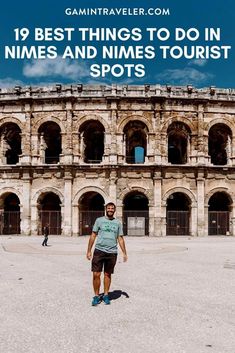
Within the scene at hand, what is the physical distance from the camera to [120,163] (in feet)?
77.3

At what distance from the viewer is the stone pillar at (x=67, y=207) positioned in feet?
76.6

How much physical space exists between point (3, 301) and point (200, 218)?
18585 mm

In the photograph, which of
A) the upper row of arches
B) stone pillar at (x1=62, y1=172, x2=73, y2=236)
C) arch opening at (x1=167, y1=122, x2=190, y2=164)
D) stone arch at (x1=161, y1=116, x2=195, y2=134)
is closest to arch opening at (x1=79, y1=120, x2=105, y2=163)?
the upper row of arches

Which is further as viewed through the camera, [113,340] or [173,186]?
[173,186]

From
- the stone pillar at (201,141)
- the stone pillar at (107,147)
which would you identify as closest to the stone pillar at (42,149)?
the stone pillar at (107,147)

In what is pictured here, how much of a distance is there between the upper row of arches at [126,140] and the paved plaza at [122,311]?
594 inches

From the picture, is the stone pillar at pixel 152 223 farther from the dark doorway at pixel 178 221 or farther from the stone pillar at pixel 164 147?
the stone pillar at pixel 164 147

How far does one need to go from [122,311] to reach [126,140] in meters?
20.9

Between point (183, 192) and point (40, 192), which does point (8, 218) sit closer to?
point (40, 192)

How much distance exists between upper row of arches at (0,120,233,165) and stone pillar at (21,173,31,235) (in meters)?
2.11

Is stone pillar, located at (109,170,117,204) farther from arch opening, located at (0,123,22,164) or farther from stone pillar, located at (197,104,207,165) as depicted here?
arch opening, located at (0,123,22,164)

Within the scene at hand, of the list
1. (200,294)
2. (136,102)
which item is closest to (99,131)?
(136,102)

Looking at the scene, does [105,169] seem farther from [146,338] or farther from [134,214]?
[146,338]

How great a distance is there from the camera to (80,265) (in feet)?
36.0
